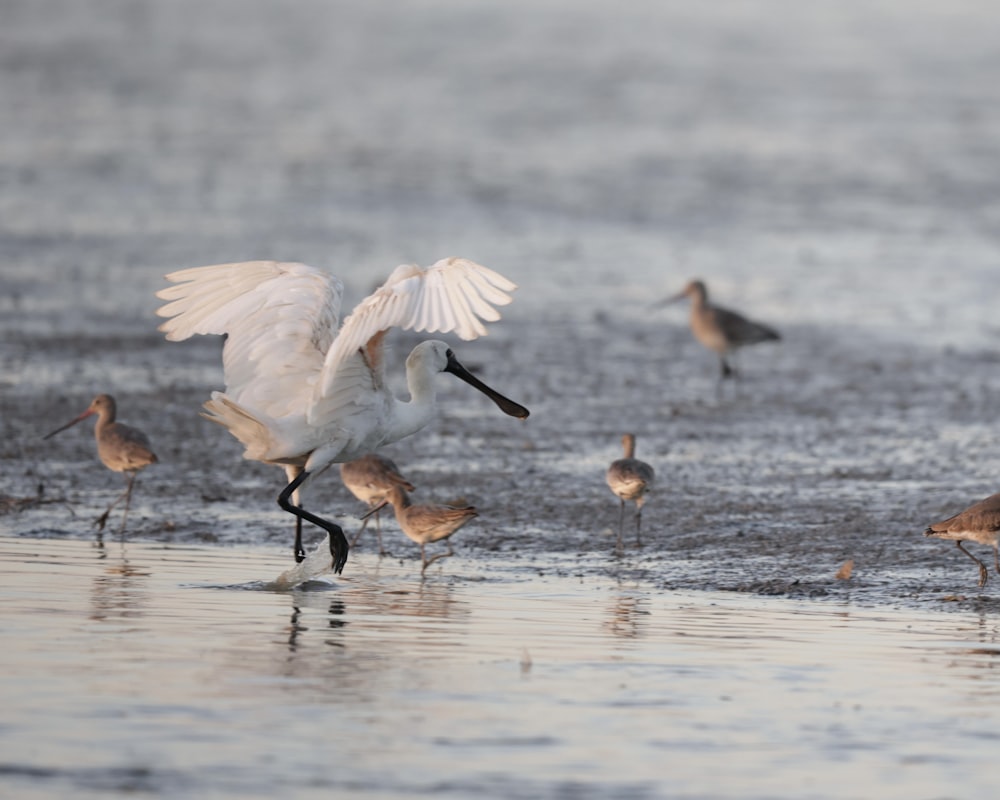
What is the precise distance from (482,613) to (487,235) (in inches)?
625

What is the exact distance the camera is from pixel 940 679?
6629mm

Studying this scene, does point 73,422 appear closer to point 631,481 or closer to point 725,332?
point 631,481

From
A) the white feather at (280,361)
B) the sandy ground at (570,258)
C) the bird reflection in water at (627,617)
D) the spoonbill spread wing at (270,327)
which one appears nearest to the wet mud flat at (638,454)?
the sandy ground at (570,258)

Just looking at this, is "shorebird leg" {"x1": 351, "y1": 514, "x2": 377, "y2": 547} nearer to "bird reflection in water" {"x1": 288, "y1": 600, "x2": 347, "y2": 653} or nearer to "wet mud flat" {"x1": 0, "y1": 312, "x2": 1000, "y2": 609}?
"wet mud flat" {"x1": 0, "y1": 312, "x2": 1000, "y2": 609}

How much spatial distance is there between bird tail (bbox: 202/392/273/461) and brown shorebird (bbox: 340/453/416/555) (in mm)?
734

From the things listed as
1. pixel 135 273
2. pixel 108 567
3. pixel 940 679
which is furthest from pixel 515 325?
pixel 940 679

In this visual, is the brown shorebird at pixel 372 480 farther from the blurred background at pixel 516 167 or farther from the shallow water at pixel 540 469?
the blurred background at pixel 516 167

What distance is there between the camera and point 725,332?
16.2 metres

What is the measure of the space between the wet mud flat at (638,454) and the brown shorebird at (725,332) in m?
0.29

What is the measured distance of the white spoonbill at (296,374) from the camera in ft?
29.6

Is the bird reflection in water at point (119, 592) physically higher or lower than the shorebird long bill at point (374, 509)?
lower

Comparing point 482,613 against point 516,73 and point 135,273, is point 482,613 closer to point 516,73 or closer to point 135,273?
point 135,273

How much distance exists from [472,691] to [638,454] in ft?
20.4

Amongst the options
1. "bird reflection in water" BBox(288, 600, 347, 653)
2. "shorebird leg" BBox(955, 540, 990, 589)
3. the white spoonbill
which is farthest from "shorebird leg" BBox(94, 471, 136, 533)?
"shorebird leg" BBox(955, 540, 990, 589)
